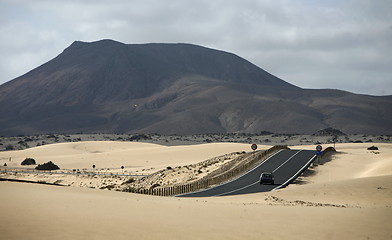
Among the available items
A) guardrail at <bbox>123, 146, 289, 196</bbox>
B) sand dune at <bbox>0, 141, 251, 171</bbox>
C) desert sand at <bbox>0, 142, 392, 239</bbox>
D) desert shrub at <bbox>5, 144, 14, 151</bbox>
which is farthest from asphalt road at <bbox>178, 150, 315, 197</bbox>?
desert shrub at <bbox>5, 144, 14, 151</bbox>

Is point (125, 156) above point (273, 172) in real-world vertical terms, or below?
above

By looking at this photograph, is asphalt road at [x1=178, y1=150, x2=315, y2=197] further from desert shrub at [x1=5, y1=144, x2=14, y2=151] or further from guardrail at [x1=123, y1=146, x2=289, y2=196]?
desert shrub at [x1=5, y1=144, x2=14, y2=151]

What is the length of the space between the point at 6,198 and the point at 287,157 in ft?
158

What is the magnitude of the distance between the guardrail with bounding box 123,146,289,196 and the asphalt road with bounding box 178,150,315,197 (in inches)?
33.8

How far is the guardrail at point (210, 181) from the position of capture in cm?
3969

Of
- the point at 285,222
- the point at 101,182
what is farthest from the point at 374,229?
the point at 101,182

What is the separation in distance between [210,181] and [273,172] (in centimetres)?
907

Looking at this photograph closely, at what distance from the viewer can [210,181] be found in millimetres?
46844

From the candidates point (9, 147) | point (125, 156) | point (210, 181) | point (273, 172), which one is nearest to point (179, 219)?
point (210, 181)

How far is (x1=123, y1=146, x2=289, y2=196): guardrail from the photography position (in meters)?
39.7

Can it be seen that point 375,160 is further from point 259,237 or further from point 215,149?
point 259,237

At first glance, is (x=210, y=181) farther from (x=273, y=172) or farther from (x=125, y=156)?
(x=125, y=156)

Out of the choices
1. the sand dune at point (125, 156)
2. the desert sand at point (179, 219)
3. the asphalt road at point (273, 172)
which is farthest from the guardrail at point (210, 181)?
the sand dune at point (125, 156)

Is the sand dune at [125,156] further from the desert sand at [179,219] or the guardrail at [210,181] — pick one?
the desert sand at [179,219]
